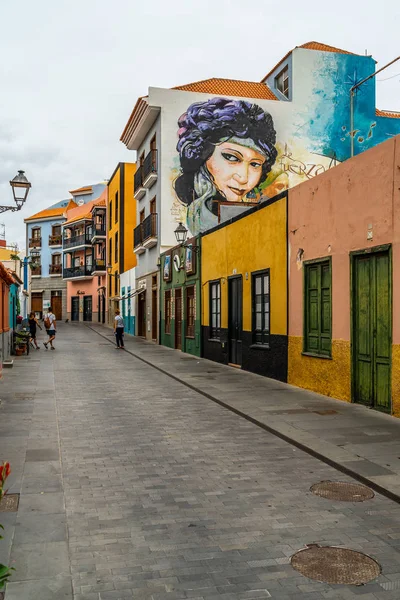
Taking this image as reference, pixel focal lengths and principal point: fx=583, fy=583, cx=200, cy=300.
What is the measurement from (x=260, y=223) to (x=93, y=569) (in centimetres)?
1229

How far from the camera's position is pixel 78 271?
60.6m

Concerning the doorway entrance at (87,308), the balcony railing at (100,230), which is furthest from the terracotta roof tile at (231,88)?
the doorway entrance at (87,308)

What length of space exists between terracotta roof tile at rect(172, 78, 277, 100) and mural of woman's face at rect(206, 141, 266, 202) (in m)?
3.12

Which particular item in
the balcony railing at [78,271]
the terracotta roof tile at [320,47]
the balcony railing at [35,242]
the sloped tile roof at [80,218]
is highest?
the terracotta roof tile at [320,47]

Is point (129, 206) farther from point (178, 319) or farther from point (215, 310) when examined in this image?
point (215, 310)

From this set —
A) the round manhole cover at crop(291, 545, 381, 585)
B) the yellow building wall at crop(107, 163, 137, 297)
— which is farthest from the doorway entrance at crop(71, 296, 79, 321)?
the round manhole cover at crop(291, 545, 381, 585)

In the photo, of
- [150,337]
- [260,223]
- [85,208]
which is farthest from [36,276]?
[260,223]

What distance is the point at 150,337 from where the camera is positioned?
106 feet

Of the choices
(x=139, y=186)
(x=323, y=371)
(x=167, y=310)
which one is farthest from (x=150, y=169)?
(x=323, y=371)

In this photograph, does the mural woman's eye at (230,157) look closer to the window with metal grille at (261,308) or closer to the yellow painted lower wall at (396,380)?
the window with metal grille at (261,308)

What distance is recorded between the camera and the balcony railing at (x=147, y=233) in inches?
1179

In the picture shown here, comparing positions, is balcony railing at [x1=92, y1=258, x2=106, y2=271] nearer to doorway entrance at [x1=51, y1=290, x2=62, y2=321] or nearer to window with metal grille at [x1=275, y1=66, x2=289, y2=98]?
doorway entrance at [x1=51, y1=290, x2=62, y2=321]

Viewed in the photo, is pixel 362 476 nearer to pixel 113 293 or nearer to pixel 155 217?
pixel 155 217

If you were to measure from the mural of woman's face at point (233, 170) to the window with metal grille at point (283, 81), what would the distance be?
4.62 metres
